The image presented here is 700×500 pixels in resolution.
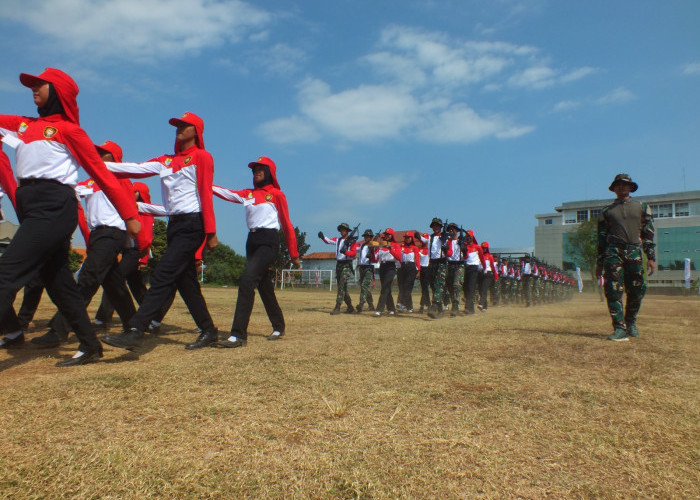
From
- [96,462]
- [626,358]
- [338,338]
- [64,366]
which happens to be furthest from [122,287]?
[626,358]

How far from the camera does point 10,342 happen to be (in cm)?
462

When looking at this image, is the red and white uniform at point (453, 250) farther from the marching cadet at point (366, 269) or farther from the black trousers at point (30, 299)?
the black trousers at point (30, 299)

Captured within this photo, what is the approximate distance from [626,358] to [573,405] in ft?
6.60

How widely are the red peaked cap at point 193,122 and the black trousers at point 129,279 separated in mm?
1591

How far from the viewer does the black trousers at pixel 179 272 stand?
14.4 feet

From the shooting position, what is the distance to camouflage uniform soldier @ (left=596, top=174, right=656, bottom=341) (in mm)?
6180

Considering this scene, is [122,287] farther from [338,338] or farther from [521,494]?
[521,494]

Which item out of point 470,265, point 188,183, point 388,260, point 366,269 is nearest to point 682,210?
point 470,265

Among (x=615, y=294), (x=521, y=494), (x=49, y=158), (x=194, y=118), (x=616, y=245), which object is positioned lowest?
(x=521, y=494)

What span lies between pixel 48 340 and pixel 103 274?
78 centimetres

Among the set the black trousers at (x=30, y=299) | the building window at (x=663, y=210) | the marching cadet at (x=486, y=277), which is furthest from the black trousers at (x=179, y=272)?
the building window at (x=663, y=210)

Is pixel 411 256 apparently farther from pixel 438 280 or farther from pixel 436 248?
pixel 438 280

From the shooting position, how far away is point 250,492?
5.83 feet

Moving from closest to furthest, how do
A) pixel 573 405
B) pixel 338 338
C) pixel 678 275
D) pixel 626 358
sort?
pixel 573 405, pixel 626 358, pixel 338 338, pixel 678 275
